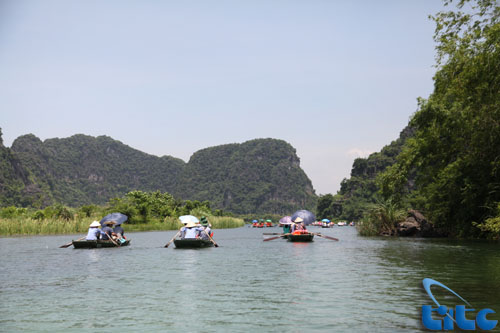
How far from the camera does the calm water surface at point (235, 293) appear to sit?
936 centimetres

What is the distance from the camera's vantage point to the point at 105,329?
8.96 m

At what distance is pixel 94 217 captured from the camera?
178ft

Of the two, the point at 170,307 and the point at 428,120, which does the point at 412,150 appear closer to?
the point at 428,120

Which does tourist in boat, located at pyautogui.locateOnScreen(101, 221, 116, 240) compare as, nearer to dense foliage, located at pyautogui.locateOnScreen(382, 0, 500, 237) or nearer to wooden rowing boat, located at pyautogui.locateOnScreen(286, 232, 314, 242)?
wooden rowing boat, located at pyautogui.locateOnScreen(286, 232, 314, 242)

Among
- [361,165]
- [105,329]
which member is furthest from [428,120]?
A: [361,165]

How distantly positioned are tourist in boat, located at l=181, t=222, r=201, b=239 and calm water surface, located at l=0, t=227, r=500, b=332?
6.53m

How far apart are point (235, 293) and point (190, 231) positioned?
53.9 feet

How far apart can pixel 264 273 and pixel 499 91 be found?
11388 mm

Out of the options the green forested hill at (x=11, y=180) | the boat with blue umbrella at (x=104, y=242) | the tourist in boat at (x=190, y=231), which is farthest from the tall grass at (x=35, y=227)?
the green forested hill at (x=11, y=180)

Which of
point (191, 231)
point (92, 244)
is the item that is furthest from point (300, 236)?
point (92, 244)

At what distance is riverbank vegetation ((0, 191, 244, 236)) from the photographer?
4350 centimetres

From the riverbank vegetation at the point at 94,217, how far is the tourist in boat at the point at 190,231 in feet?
66.2

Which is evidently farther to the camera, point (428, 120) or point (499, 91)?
point (428, 120)

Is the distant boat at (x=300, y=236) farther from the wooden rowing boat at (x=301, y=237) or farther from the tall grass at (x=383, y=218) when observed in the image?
the tall grass at (x=383, y=218)
